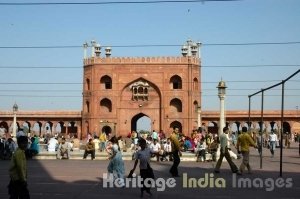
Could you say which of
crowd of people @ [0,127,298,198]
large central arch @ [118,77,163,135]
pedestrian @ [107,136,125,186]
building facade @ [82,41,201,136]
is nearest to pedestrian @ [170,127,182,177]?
crowd of people @ [0,127,298,198]

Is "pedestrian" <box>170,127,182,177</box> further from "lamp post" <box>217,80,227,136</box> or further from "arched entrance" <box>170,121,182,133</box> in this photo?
"arched entrance" <box>170,121,182,133</box>

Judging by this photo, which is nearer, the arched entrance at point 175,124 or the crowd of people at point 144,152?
the crowd of people at point 144,152

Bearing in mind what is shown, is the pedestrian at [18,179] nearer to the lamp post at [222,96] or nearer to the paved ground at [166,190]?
the paved ground at [166,190]

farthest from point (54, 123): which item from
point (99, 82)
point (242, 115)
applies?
point (242, 115)

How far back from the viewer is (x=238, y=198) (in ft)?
28.8

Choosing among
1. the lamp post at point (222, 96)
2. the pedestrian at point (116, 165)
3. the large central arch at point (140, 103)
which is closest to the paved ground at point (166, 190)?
the pedestrian at point (116, 165)

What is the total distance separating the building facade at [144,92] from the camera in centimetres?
4616

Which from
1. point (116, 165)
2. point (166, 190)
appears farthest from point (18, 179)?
point (166, 190)

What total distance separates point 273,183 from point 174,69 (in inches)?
1404

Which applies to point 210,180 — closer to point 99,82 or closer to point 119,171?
point 119,171

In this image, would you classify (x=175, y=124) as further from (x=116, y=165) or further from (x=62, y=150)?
(x=116, y=165)

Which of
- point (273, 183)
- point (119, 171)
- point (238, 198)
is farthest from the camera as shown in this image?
point (273, 183)

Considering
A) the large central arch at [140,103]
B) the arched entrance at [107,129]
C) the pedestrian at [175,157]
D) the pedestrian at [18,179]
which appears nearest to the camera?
the pedestrian at [18,179]

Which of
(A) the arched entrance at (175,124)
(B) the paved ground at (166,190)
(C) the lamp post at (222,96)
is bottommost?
(B) the paved ground at (166,190)
